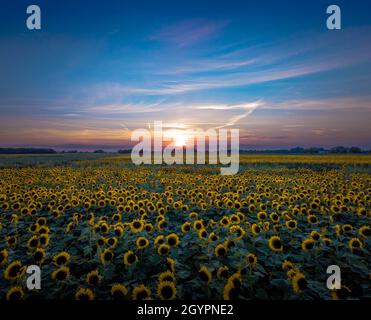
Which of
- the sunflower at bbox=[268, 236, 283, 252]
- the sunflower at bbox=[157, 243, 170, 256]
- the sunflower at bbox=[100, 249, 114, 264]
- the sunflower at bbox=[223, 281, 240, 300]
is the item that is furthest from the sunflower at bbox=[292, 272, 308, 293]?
the sunflower at bbox=[100, 249, 114, 264]

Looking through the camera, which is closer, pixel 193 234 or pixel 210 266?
pixel 210 266

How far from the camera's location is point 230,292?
3.47 metres

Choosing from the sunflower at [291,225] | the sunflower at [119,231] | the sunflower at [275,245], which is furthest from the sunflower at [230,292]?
the sunflower at [291,225]

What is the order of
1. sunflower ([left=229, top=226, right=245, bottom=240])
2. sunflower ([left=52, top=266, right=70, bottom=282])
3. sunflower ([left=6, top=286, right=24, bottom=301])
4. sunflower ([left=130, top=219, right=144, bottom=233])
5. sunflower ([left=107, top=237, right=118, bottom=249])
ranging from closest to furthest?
sunflower ([left=6, top=286, right=24, bottom=301])
sunflower ([left=52, top=266, right=70, bottom=282])
sunflower ([left=107, top=237, right=118, bottom=249])
sunflower ([left=229, top=226, right=245, bottom=240])
sunflower ([left=130, top=219, right=144, bottom=233])

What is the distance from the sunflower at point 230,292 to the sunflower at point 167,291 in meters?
0.69

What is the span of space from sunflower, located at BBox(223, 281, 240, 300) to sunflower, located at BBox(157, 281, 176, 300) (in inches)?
27.2

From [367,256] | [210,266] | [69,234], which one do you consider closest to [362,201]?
[367,256]

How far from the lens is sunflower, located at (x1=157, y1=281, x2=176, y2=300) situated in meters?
3.53

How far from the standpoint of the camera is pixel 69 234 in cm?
597

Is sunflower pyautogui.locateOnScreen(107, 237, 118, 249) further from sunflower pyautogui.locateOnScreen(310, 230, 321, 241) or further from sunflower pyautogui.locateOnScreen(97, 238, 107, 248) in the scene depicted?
sunflower pyautogui.locateOnScreen(310, 230, 321, 241)

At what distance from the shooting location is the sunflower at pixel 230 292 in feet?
11.3

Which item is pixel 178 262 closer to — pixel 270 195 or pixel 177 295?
pixel 177 295

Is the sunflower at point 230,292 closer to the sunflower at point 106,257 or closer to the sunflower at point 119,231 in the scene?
the sunflower at point 106,257
